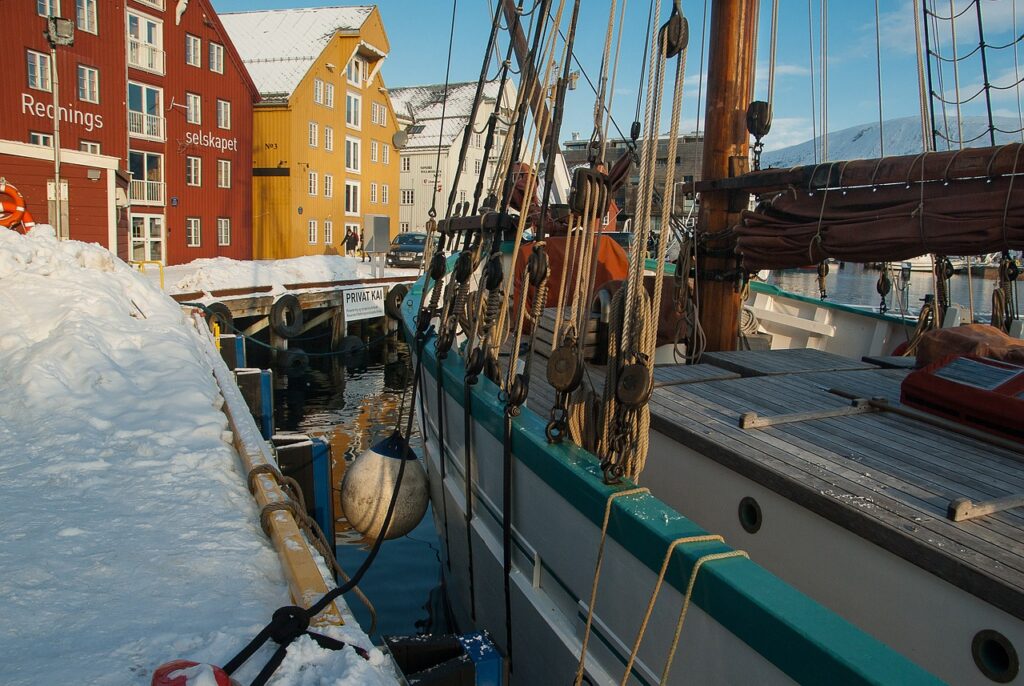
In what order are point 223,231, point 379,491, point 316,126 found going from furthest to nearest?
point 316,126
point 223,231
point 379,491

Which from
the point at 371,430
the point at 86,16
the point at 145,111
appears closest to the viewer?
the point at 371,430

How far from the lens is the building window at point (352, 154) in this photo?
121 feet

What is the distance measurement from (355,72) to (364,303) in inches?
817

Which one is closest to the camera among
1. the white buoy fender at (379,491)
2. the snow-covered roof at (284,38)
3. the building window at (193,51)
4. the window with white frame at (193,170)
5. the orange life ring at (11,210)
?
the white buoy fender at (379,491)

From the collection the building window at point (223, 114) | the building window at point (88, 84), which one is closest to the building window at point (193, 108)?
the building window at point (223, 114)

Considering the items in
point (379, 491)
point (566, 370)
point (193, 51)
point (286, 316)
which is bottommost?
point (379, 491)

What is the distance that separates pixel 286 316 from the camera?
18.1 metres

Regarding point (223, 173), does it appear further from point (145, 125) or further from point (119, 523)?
point (119, 523)

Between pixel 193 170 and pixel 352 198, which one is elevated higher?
pixel 193 170

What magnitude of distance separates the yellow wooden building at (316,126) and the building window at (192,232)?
367 cm

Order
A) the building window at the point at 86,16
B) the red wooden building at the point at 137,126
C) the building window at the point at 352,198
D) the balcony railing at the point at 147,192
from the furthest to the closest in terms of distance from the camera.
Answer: the building window at the point at 352,198 → the balcony railing at the point at 147,192 → the building window at the point at 86,16 → the red wooden building at the point at 137,126

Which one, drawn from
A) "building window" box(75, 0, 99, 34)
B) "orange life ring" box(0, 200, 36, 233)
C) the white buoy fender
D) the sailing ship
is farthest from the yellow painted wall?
the white buoy fender

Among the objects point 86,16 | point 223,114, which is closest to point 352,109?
point 223,114

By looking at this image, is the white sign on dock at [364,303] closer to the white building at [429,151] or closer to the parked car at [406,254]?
the parked car at [406,254]
